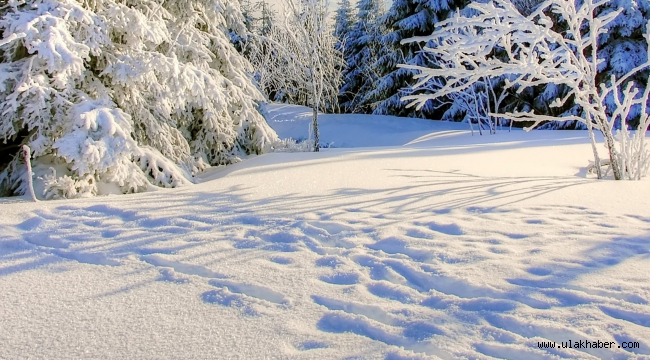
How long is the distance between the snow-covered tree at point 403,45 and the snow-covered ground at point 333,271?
14859mm

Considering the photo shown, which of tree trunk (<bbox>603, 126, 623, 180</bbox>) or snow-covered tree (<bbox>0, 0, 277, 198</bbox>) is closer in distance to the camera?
snow-covered tree (<bbox>0, 0, 277, 198</bbox>)

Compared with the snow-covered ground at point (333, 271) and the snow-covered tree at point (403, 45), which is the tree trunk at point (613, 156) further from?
the snow-covered tree at point (403, 45)

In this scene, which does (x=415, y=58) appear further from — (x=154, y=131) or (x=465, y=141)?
(x=154, y=131)

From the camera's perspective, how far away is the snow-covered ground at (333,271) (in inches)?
79.2

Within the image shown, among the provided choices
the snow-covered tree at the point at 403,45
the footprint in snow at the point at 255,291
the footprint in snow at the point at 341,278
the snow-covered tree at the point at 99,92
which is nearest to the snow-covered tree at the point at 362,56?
the snow-covered tree at the point at 403,45

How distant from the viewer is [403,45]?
777 inches

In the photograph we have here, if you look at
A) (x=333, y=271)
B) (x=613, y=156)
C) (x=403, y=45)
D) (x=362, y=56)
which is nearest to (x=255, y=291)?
(x=333, y=271)

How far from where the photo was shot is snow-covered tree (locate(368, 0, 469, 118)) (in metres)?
18.8

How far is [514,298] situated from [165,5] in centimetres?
676

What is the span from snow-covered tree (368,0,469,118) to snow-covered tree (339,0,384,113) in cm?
262

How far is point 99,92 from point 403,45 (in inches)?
635

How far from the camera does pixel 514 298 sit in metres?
2.31

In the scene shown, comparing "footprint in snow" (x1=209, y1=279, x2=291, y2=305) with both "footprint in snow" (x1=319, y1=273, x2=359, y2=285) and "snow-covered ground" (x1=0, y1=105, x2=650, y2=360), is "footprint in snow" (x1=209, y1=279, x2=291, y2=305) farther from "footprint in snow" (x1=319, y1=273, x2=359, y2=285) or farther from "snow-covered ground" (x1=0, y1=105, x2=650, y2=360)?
"footprint in snow" (x1=319, y1=273, x2=359, y2=285)

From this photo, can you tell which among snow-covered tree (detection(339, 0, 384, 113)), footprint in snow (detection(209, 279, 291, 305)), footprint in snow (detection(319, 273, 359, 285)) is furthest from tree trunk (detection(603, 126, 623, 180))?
snow-covered tree (detection(339, 0, 384, 113))
